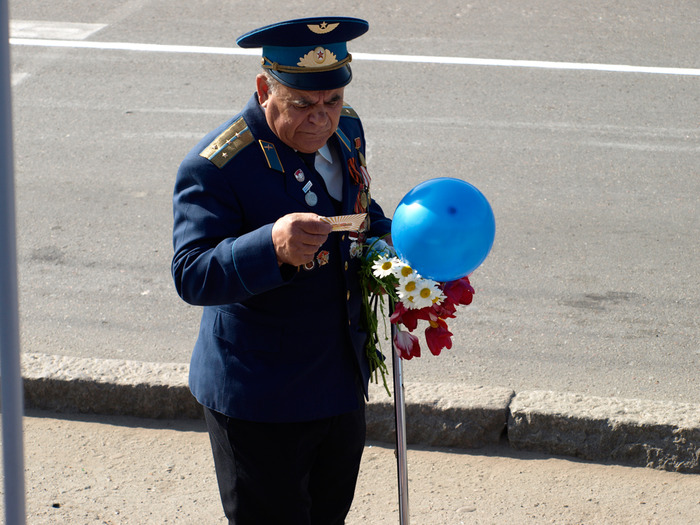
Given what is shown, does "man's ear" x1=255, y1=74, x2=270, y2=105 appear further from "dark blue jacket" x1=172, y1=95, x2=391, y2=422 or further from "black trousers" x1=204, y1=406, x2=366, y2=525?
"black trousers" x1=204, y1=406, x2=366, y2=525

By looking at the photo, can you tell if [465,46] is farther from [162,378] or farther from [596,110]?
[162,378]

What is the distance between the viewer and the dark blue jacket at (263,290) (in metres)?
2.39

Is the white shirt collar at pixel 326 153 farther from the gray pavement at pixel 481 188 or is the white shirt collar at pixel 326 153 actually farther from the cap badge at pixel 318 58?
the gray pavement at pixel 481 188

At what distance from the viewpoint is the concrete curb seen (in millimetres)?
3750

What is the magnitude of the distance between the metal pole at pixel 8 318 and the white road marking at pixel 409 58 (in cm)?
752

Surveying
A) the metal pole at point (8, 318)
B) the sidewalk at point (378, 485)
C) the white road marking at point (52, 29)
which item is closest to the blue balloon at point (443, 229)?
the metal pole at point (8, 318)

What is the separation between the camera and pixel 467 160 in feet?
22.4

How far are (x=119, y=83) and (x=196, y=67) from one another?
0.79m

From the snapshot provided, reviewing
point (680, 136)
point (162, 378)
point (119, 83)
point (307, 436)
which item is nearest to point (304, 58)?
point (307, 436)

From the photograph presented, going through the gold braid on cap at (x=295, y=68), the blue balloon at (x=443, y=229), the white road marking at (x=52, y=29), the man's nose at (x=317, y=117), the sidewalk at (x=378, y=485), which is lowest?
the sidewalk at (x=378, y=485)

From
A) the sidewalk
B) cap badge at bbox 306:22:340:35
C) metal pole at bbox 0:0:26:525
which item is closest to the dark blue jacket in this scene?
cap badge at bbox 306:22:340:35

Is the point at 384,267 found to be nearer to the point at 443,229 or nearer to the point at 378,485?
the point at 443,229

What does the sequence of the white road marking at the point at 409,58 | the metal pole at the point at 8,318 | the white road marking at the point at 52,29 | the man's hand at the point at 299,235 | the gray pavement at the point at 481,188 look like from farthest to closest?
the white road marking at the point at 52,29
the white road marking at the point at 409,58
the gray pavement at the point at 481,188
the man's hand at the point at 299,235
the metal pole at the point at 8,318

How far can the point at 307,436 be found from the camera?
261 cm
